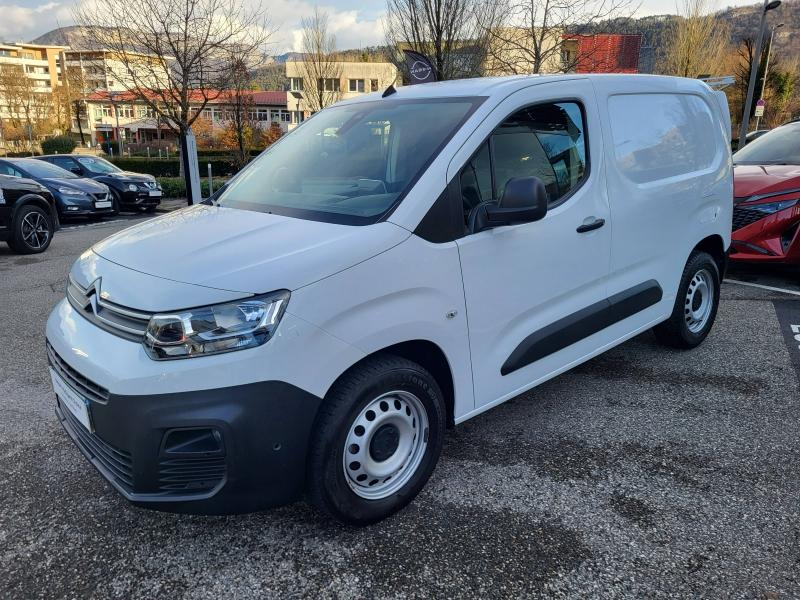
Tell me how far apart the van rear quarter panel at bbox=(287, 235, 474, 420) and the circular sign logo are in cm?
671

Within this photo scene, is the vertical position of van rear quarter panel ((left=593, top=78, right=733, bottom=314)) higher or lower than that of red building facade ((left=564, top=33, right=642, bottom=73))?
lower

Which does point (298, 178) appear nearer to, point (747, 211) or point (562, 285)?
point (562, 285)

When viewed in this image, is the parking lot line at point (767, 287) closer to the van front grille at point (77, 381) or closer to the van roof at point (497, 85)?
the van roof at point (497, 85)

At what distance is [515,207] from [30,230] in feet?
28.7

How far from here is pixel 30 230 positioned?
8852 mm

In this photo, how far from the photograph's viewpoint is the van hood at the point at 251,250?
212 centimetres

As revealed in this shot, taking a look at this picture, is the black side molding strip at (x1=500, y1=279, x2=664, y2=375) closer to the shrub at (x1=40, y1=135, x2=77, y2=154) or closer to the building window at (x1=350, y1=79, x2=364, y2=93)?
the shrub at (x1=40, y1=135, x2=77, y2=154)

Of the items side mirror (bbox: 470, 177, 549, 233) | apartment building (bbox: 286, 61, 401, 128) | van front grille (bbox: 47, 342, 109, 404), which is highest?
apartment building (bbox: 286, 61, 401, 128)

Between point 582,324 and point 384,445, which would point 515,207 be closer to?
point 582,324

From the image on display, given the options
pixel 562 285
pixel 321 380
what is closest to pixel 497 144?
pixel 562 285

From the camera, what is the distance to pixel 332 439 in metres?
2.21

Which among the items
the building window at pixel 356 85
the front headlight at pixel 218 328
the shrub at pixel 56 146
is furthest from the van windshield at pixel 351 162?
the building window at pixel 356 85

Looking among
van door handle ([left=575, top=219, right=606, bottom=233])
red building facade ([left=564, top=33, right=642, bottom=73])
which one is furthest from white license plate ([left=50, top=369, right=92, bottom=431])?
red building facade ([left=564, top=33, right=642, bottom=73])

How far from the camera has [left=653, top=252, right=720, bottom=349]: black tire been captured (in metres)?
4.23
